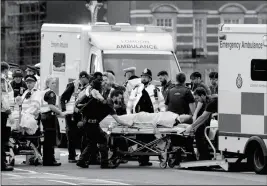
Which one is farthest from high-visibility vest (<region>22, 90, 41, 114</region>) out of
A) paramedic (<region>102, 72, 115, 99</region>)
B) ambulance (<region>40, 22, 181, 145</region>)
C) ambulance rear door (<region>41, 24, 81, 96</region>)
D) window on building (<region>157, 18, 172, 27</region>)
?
window on building (<region>157, 18, 172, 27</region>)

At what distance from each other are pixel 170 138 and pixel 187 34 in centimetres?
6317

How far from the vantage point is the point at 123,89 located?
24.0m

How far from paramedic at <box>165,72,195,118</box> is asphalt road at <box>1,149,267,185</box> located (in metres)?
1.17

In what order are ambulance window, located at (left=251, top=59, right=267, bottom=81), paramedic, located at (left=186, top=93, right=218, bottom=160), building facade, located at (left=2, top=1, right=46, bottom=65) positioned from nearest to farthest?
ambulance window, located at (left=251, top=59, right=267, bottom=81) → paramedic, located at (left=186, top=93, right=218, bottom=160) → building facade, located at (left=2, top=1, right=46, bottom=65)

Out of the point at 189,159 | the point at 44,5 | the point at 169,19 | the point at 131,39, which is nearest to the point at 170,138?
the point at 189,159

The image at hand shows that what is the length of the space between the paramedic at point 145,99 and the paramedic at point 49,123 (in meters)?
1.38

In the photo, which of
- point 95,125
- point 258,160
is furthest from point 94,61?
point 258,160

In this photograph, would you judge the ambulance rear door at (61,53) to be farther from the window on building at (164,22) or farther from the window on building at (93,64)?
the window on building at (164,22)

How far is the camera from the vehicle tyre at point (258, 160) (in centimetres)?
1983

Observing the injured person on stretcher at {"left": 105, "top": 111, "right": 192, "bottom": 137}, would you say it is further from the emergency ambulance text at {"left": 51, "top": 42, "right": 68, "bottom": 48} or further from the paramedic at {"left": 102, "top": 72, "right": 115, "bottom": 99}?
the emergency ambulance text at {"left": 51, "top": 42, "right": 68, "bottom": 48}

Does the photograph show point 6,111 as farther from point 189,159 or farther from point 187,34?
point 187,34

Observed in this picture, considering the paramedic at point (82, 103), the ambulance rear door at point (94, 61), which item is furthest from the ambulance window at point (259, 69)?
the ambulance rear door at point (94, 61)

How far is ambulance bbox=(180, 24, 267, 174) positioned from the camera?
19859 millimetres

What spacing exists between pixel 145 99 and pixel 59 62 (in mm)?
6974
